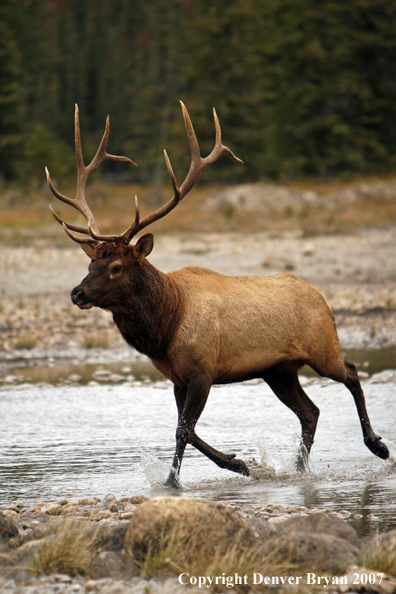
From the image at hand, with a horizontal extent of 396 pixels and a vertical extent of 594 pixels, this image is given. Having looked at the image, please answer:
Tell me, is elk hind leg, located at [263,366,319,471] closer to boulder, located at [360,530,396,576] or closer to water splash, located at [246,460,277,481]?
water splash, located at [246,460,277,481]

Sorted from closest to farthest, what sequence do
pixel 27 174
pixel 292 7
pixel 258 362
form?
pixel 258 362 < pixel 292 7 < pixel 27 174

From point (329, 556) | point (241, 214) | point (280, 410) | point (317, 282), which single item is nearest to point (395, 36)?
point (241, 214)

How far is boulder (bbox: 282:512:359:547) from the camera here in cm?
463

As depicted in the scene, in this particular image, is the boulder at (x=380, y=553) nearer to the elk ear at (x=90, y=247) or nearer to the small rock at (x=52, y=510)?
the small rock at (x=52, y=510)

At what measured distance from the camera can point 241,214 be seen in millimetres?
26750

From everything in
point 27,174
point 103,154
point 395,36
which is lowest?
point 27,174

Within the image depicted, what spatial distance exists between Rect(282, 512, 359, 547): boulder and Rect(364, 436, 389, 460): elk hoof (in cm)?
208

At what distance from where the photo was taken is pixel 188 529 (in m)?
4.41

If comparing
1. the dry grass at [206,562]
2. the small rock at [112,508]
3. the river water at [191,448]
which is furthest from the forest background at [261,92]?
the dry grass at [206,562]

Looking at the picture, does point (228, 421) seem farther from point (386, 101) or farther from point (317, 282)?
point (386, 101)

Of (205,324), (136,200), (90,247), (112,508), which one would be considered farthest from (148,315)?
(112,508)

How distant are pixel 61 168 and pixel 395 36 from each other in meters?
18.6

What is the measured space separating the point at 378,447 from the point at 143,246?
2602mm

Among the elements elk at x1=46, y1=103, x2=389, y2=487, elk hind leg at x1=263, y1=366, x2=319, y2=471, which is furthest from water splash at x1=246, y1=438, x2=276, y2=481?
elk hind leg at x1=263, y1=366, x2=319, y2=471
